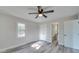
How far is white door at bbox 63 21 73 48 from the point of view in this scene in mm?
4461

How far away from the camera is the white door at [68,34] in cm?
446

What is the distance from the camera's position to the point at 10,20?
4320 millimetres

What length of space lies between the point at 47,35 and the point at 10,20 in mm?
3497

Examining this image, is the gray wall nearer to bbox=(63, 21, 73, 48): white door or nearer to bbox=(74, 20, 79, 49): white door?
Result: bbox=(63, 21, 73, 48): white door

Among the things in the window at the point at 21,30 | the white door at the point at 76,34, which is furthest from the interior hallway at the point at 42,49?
the window at the point at 21,30

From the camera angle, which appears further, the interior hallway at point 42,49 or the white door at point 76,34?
the white door at point 76,34

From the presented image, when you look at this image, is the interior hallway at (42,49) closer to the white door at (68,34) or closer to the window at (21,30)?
the white door at (68,34)

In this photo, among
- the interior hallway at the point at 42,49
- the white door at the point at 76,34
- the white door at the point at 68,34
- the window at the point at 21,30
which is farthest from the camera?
the window at the point at 21,30

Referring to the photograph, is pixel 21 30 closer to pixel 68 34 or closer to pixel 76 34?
pixel 68 34

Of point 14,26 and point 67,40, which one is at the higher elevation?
point 14,26

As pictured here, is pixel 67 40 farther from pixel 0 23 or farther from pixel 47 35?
pixel 0 23

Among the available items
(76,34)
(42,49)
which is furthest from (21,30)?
(76,34)

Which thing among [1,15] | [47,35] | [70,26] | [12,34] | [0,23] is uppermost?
[1,15]
